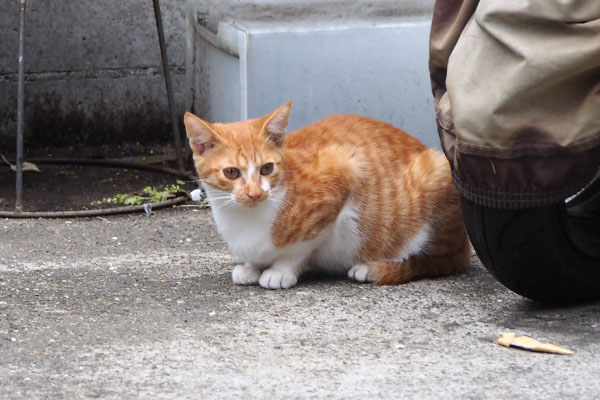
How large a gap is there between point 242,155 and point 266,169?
0.10 meters

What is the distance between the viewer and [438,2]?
3.05 m

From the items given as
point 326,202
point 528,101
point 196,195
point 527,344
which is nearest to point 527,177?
point 528,101

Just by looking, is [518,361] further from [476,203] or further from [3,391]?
Answer: [3,391]

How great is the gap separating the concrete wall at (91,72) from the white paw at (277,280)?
103 inches

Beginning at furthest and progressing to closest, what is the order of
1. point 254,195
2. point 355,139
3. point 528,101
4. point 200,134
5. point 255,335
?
point 355,139
point 200,134
point 254,195
point 255,335
point 528,101

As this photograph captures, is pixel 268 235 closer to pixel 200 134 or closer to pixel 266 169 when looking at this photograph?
pixel 266 169

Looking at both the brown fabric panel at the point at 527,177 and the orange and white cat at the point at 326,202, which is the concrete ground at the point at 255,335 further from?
the brown fabric panel at the point at 527,177

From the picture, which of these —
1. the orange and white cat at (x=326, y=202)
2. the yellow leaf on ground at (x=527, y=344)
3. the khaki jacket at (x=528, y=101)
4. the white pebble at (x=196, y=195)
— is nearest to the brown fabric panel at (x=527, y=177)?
the khaki jacket at (x=528, y=101)

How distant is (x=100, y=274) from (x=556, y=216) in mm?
1651

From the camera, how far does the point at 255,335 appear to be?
2791 millimetres

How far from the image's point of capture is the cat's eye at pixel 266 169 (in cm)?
320

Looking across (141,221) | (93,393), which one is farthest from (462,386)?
(141,221)

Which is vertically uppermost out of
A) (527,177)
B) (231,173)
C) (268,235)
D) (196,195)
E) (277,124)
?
(527,177)

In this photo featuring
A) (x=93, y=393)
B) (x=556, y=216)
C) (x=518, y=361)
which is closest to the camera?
(x=93, y=393)
